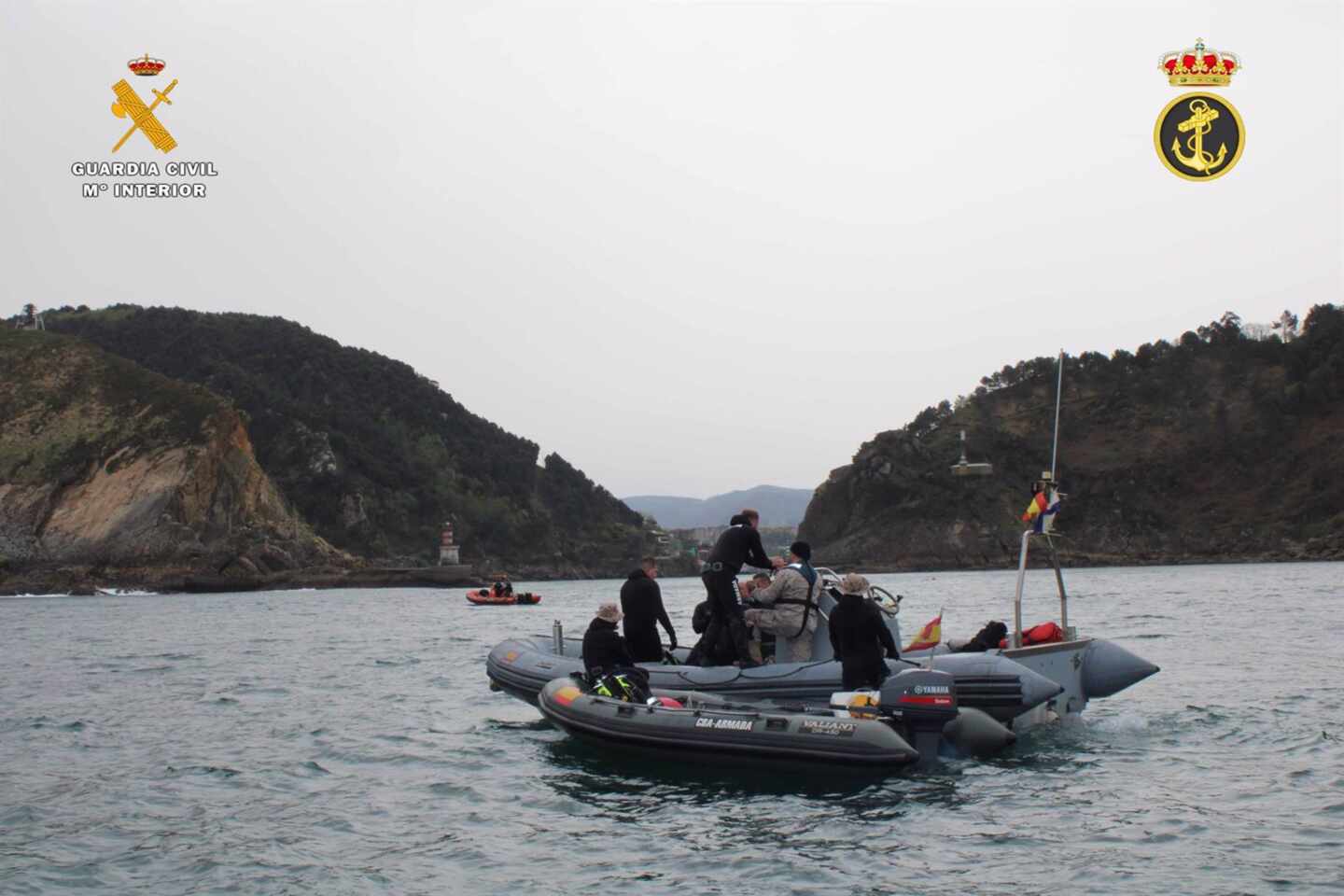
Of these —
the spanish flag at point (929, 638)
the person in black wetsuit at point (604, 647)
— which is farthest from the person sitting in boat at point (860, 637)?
the person in black wetsuit at point (604, 647)

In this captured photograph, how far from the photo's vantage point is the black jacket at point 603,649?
13.8m

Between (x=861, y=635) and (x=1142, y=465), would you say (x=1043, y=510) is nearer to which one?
(x=861, y=635)

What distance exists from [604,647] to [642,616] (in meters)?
0.75

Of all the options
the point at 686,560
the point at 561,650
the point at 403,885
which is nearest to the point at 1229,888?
the point at 403,885

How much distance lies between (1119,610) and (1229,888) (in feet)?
107

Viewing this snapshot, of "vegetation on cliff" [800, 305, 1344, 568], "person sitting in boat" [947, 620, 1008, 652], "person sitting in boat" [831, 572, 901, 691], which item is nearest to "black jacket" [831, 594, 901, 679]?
"person sitting in boat" [831, 572, 901, 691]

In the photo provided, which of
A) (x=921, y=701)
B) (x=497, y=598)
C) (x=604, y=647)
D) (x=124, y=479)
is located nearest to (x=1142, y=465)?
(x=497, y=598)

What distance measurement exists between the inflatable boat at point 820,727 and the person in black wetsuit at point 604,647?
90cm

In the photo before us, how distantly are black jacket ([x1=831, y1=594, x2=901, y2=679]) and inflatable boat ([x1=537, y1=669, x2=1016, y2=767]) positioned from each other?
1.47 feet

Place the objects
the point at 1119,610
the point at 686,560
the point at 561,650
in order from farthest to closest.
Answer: the point at 686,560
the point at 1119,610
the point at 561,650

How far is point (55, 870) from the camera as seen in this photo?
9.36 metres

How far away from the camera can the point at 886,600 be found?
51.3ft

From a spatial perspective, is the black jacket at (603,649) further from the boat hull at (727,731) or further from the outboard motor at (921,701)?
the outboard motor at (921,701)

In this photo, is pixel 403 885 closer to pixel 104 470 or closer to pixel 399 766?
pixel 399 766
